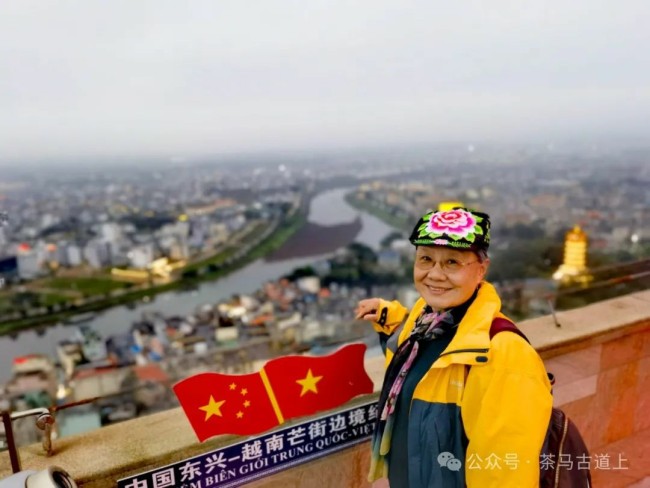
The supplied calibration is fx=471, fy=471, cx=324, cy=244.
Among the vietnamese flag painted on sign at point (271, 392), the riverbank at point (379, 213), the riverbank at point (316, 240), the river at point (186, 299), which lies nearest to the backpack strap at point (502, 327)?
the vietnamese flag painted on sign at point (271, 392)

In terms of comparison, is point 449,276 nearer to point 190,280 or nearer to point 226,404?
point 226,404

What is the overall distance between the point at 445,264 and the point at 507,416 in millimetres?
343

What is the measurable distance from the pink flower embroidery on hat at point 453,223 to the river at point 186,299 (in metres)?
18.2

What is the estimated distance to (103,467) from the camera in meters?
1.28

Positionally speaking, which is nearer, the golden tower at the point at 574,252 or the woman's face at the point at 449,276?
the woman's face at the point at 449,276

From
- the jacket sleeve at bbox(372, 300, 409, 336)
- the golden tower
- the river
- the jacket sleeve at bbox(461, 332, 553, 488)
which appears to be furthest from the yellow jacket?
the river

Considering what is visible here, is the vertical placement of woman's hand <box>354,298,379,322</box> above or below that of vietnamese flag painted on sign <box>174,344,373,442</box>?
above

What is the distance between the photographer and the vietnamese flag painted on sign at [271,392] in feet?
4.40

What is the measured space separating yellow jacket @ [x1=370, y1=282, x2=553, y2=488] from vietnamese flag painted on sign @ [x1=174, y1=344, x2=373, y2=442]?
19.6 inches

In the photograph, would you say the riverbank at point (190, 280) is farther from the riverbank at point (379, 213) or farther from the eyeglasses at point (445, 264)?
the eyeglasses at point (445, 264)

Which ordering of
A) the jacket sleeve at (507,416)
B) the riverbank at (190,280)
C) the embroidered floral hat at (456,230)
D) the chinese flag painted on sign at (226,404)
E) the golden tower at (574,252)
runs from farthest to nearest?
the riverbank at (190,280), the golden tower at (574,252), the chinese flag painted on sign at (226,404), the embroidered floral hat at (456,230), the jacket sleeve at (507,416)

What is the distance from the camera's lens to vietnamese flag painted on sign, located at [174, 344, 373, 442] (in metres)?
1.34

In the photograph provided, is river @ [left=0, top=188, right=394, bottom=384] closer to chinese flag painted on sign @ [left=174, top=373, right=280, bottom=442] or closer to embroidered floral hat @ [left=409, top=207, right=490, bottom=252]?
chinese flag painted on sign @ [left=174, top=373, right=280, bottom=442]

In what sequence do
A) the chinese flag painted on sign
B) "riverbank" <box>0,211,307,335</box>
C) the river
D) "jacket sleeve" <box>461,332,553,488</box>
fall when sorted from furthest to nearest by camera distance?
"riverbank" <box>0,211,307,335</box>
the river
the chinese flag painted on sign
"jacket sleeve" <box>461,332,553,488</box>
